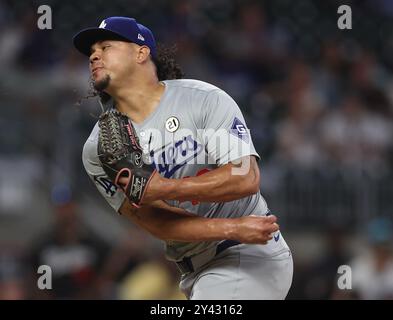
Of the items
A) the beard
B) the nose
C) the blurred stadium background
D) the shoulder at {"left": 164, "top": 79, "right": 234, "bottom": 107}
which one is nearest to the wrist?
the shoulder at {"left": 164, "top": 79, "right": 234, "bottom": 107}

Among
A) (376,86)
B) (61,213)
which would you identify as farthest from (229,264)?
(376,86)

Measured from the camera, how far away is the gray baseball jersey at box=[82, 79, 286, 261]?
13.3 feet

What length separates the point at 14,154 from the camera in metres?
8.04

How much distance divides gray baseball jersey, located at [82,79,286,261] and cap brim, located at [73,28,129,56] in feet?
1.08

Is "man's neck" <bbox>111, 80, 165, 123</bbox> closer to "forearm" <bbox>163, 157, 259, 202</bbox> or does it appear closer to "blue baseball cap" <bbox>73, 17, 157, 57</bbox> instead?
"blue baseball cap" <bbox>73, 17, 157, 57</bbox>

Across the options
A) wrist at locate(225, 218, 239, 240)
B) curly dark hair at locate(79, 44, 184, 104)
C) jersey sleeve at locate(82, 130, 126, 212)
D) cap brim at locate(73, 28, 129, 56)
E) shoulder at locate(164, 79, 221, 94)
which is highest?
cap brim at locate(73, 28, 129, 56)

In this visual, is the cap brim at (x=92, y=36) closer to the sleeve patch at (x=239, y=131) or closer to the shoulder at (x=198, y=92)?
the shoulder at (x=198, y=92)

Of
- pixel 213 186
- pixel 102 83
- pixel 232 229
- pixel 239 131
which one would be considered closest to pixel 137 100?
pixel 102 83

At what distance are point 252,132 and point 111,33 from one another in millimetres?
4294

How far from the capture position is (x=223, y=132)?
404 cm

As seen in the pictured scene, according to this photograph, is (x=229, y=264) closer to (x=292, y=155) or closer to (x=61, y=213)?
(x=61, y=213)

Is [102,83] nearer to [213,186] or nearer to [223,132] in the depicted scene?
[223,132]

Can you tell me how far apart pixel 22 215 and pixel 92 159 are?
3971 mm

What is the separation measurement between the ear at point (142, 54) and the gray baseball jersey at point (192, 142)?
0.56ft
